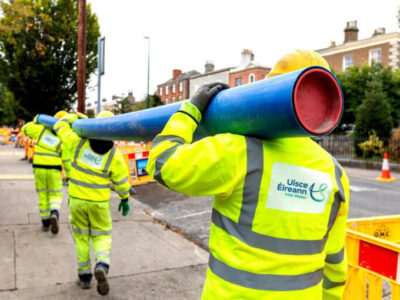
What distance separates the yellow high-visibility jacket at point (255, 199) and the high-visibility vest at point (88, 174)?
8.28 ft

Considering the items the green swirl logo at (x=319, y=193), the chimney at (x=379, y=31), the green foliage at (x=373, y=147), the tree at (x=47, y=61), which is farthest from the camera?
the chimney at (x=379, y=31)

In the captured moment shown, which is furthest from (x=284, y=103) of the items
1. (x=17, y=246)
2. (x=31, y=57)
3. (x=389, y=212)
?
(x=31, y=57)

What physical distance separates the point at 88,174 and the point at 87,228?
1.90ft

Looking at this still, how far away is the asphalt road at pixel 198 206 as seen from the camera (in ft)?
21.1

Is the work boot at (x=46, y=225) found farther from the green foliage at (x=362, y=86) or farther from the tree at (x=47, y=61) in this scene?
the green foliage at (x=362, y=86)

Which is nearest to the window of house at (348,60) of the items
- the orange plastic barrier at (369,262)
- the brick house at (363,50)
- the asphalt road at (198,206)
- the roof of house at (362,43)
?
the brick house at (363,50)

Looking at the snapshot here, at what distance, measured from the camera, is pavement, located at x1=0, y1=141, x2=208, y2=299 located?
392cm

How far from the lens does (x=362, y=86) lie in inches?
928

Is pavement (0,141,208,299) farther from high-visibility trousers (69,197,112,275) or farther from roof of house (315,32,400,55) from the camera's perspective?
roof of house (315,32,400,55)

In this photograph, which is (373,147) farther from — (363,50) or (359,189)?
(363,50)

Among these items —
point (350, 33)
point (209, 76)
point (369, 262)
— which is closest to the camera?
point (369, 262)

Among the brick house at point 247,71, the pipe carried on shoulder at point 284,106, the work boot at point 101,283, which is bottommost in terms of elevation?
the work boot at point 101,283

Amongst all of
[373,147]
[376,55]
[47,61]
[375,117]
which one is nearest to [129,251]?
[373,147]

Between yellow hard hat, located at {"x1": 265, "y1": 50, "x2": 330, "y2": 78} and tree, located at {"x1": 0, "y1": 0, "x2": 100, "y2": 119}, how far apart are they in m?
16.6
